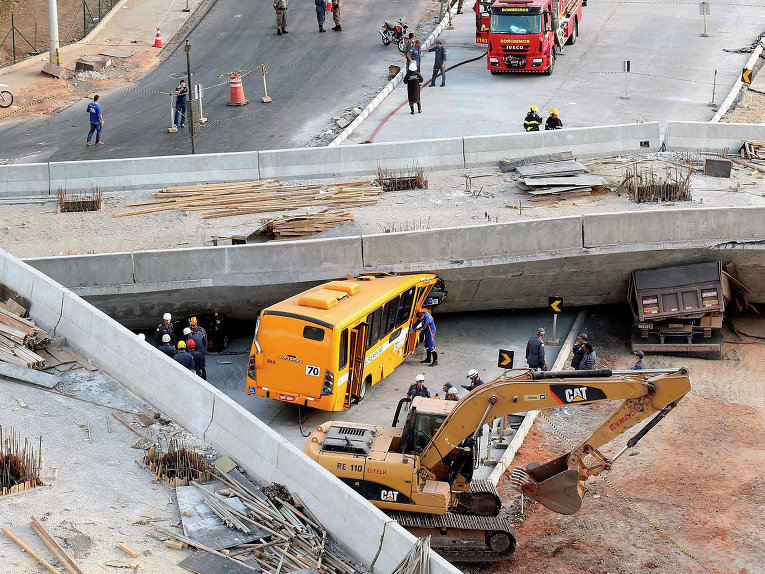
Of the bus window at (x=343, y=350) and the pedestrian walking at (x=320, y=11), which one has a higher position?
the pedestrian walking at (x=320, y=11)

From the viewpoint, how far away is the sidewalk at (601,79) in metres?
36.8

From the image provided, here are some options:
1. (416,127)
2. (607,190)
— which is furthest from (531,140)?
(416,127)

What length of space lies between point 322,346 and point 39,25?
2949 cm

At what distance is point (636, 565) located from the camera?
18.1 m

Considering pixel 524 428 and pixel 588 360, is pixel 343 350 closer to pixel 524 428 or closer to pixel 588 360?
pixel 524 428

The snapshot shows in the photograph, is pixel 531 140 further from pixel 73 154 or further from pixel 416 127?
pixel 73 154

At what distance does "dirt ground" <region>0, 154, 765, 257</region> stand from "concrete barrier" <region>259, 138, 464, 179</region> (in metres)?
1.37

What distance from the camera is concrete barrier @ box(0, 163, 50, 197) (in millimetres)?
29391

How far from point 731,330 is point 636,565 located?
1052 cm

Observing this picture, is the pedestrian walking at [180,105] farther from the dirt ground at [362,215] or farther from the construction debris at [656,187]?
the construction debris at [656,187]

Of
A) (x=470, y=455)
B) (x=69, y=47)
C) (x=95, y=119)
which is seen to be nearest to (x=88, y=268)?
(x=470, y=455)

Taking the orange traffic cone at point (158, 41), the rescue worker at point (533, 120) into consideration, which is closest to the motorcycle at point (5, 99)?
the orange traffic cone at point (158, 41)

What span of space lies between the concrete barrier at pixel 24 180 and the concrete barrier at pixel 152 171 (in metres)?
0.22

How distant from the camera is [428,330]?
24.9m
